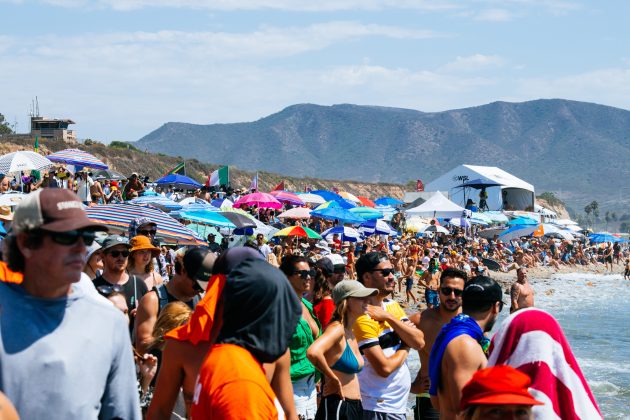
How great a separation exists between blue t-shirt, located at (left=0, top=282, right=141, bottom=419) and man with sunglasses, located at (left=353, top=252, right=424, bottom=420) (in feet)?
9.91

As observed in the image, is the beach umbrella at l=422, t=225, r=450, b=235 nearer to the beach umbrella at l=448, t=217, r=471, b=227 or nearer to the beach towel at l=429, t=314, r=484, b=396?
the beach umbrella at l=448, t=217, r=471, b=227

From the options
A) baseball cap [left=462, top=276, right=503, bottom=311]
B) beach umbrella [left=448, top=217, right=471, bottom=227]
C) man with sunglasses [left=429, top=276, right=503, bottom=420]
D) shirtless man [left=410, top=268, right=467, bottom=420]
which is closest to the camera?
man with sunglasses [left=429, top=276, right=503, bottom=420]

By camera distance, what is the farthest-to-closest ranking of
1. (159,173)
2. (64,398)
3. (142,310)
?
1. (159,173)
2. (142,310)
3. (64,398)

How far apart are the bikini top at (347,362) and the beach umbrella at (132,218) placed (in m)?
5.52

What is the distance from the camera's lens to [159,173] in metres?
66.4

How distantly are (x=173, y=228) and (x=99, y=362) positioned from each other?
370 inches

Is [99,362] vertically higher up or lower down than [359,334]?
higher up

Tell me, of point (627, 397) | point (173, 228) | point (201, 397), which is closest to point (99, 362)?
point (201, 397)

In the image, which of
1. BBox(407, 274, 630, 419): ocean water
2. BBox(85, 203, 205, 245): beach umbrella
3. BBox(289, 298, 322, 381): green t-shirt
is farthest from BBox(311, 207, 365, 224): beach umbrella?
BBox(289, 298, 322, 381): green t-shirt

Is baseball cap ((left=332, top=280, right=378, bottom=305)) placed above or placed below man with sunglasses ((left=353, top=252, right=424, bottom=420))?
above

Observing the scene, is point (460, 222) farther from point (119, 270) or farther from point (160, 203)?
point (119, 270)

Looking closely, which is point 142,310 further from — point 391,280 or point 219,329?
point 219,329

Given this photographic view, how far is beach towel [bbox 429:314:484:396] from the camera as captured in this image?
450 cm

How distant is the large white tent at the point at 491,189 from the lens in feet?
225
